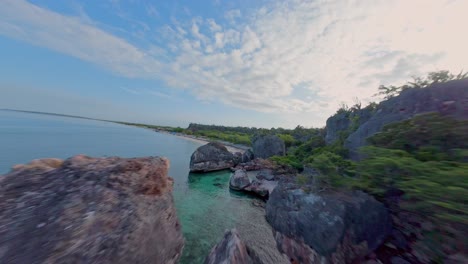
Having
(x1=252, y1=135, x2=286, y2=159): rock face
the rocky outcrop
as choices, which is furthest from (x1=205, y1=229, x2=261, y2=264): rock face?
(x1=252, y1=135, x2=286, y2=159): rock face

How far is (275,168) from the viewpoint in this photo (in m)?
23.1

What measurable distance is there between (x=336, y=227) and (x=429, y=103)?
16.3ft

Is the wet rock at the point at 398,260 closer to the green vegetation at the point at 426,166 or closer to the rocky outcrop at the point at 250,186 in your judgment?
the green vegetation at the point at 426,166

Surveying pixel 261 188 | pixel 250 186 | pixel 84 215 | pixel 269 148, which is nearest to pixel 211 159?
pixel 250 186

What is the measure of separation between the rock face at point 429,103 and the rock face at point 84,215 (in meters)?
7.67

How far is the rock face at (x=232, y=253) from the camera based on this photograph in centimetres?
421

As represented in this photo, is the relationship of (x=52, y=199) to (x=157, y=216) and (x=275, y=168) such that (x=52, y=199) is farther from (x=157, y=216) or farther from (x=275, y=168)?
(x=275, y=168)

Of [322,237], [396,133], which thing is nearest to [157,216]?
[322,237]

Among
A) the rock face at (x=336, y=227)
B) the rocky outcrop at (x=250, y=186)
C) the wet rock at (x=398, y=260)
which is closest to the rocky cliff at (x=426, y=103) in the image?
the rock face at (x=336, y=227)

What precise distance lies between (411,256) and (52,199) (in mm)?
7725

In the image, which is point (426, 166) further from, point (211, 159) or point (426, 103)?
point (211, 159)

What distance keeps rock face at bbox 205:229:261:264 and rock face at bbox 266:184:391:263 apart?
5.40ft

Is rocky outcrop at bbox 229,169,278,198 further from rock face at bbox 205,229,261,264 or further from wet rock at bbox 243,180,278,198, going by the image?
rock face at bbox 205,229,261,264

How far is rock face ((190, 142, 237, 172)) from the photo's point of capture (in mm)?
22719
